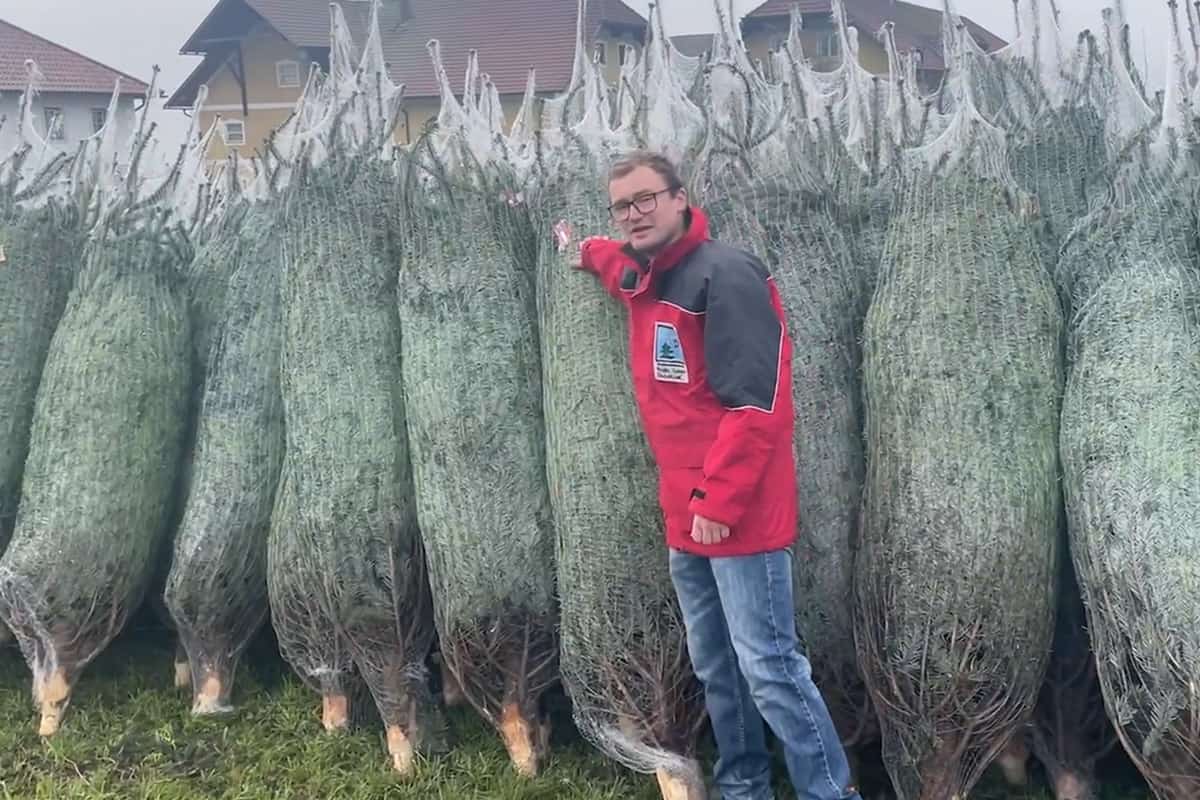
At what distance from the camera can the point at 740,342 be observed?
233 centimetres

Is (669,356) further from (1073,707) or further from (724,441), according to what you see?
(1073,707)

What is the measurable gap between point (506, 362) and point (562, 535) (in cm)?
59

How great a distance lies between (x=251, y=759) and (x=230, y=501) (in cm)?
86

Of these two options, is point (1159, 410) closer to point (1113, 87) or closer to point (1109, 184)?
point (1109, 184)

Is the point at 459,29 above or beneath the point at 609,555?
above

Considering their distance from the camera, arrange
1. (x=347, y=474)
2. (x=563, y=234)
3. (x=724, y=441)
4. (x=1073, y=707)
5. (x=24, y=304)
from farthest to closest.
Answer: (x=24, y=304) < (x=347, y=474) < (x=563, y=234) < (x=1073, y=707) < (x=724, y=441)

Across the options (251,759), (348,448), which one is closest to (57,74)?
(348,448)

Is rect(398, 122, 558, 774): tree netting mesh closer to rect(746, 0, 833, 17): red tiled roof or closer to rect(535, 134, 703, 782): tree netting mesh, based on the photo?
rect(535, 134, 703, 782): tree netting mesh

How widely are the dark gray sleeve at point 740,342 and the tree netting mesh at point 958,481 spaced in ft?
2.07

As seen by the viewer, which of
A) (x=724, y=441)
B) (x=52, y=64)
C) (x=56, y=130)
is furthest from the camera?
(x=52, y=64)

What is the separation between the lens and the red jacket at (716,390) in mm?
2334

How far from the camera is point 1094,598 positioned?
262cm

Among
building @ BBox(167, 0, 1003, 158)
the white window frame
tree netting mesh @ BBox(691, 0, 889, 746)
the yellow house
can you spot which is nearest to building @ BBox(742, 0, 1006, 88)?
building @ BBox(167, 0, 1003, 158)

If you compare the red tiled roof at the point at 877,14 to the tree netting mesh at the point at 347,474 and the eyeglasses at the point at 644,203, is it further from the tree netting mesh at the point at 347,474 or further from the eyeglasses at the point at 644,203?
the eyeglasses at the point at 644,203
